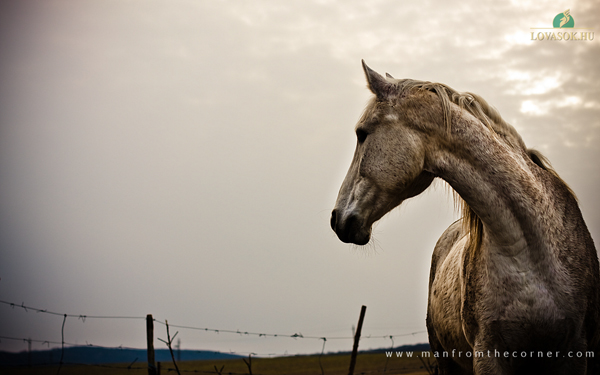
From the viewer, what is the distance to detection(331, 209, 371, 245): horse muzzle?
2555 millimetres

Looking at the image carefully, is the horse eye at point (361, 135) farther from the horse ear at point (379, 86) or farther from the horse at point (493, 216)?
the horse ear at point (379, 86)

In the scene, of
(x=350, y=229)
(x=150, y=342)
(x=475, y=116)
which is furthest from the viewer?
(x=150, y=342)

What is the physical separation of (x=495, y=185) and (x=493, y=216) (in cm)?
19

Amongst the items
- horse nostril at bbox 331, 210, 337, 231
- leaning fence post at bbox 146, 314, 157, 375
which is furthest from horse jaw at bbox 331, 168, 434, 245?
leaning fence post at bbox 146, 314, 157, 375

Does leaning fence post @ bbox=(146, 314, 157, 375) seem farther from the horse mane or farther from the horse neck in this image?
the horse neck

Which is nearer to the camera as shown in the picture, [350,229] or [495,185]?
[495,185]

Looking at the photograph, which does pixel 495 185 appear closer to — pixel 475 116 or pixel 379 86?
pixel 475 116

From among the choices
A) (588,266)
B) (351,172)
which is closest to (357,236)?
(351,172)

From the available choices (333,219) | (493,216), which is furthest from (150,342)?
(493,216)

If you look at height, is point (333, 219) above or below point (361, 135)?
below

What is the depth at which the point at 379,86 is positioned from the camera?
2.71 m

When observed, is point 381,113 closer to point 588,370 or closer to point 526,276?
point 526,276

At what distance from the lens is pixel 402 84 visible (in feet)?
8.97

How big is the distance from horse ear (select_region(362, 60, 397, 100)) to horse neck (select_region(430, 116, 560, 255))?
467 millimetres
